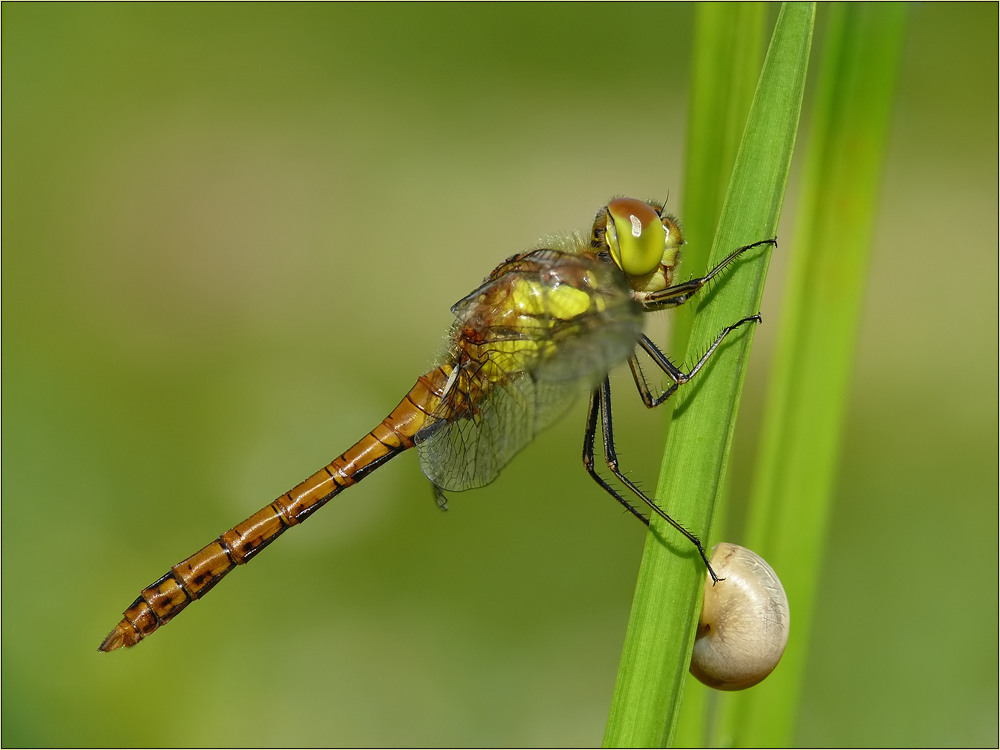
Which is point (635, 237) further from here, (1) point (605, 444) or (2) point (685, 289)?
(1) point (605, 444)

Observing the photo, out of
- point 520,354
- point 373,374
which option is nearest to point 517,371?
point 520,354

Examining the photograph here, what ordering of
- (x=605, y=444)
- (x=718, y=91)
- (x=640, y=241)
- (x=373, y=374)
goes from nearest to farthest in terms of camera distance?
(x=718, y=91), (x=640, y=241), (x=605, y=444), (x=373, y=374)

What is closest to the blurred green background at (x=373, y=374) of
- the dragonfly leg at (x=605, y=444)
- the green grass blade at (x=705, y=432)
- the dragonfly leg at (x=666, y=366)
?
the dragonfly leg at (x=605, y=444)

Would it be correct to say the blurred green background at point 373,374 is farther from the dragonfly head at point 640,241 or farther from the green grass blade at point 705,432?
the green grass blade at point 705,432

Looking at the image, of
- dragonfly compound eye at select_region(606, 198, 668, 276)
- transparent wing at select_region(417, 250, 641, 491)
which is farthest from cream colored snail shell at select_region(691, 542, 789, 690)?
dragonfly compound eye at select_region(606, 198, 668, 276)

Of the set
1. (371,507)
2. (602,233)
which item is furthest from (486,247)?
(602,233)

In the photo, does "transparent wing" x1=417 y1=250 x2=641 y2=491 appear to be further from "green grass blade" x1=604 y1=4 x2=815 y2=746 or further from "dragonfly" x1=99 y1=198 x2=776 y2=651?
"green grass blade" x1=604 y1=4 x2=815 y2=746
